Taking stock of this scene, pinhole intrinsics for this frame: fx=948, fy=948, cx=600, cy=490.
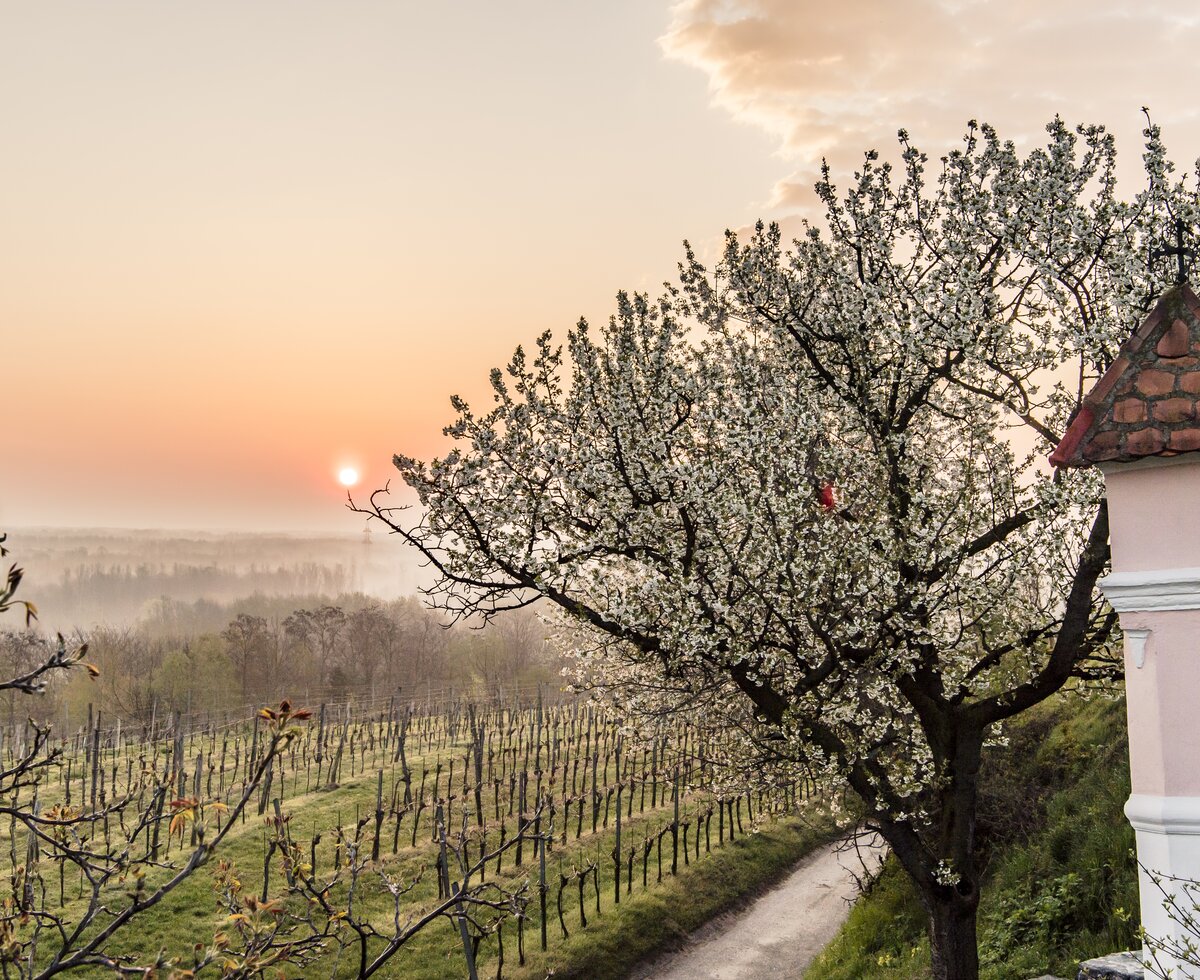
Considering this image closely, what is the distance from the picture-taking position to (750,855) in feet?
92.6

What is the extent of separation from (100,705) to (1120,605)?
230ft

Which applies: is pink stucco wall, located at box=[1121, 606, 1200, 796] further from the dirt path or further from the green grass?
the green grass

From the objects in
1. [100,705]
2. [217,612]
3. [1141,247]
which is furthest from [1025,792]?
[217,612]

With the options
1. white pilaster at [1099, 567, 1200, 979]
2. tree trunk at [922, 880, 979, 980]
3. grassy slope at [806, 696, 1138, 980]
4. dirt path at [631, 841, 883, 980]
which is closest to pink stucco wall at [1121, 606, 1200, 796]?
white pilaster at [1099, 567, 1200, 979]

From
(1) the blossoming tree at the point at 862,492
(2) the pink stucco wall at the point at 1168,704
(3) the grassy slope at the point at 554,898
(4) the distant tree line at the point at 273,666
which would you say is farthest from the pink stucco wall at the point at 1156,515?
(4) the distant tree line at the point at 273,666

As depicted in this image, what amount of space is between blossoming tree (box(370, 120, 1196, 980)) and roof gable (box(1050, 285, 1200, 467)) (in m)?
2.51

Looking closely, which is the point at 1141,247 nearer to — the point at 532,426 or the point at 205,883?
the point at 532,426

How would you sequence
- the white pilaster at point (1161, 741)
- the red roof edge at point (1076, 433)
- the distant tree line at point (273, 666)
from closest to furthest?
the white pilaster at point (1161, 741) → the red roof edge at point (1076, 433) → the distant tree line at point (273, 666)

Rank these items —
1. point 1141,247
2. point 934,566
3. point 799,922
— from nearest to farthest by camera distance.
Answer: point 1141,247 → point 934,566 → point 799,922

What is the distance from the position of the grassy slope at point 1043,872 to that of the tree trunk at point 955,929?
49.5 inches

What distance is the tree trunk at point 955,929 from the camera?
471 inches

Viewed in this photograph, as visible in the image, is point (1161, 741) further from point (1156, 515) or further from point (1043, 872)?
point (1043, 872)

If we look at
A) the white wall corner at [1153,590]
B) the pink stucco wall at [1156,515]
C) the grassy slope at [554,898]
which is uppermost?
the pink stucco wall at [1156,515]

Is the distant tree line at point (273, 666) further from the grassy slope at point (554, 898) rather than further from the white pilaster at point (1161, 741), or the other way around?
the white pilaster at point (1161, 741)
